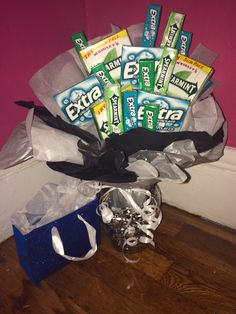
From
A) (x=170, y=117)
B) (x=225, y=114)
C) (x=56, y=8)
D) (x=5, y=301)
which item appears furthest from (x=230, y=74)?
(x=5, y=301)

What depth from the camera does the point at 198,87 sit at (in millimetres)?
627

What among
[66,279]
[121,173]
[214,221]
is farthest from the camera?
[214,221]

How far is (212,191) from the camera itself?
827mm

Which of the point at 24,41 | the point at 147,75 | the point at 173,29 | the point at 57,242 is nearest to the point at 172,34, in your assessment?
the point at 173,29

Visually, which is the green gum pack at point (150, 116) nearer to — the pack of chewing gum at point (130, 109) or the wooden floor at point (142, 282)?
the pack of chewing gum at point (130, 109)

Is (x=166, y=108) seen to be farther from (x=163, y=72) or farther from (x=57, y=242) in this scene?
(x=57, y=242)

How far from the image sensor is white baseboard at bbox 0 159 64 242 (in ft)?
2.53

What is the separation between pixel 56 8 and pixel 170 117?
441 mm

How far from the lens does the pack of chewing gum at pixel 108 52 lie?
2.07 feet

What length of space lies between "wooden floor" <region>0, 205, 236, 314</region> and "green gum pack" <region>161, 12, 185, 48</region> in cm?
52

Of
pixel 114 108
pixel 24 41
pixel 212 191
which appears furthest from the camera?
pixel 212 191

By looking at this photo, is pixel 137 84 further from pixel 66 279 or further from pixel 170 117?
pixel 66 279

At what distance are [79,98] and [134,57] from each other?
0.15 meters

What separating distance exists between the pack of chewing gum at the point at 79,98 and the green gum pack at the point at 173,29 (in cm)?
18
